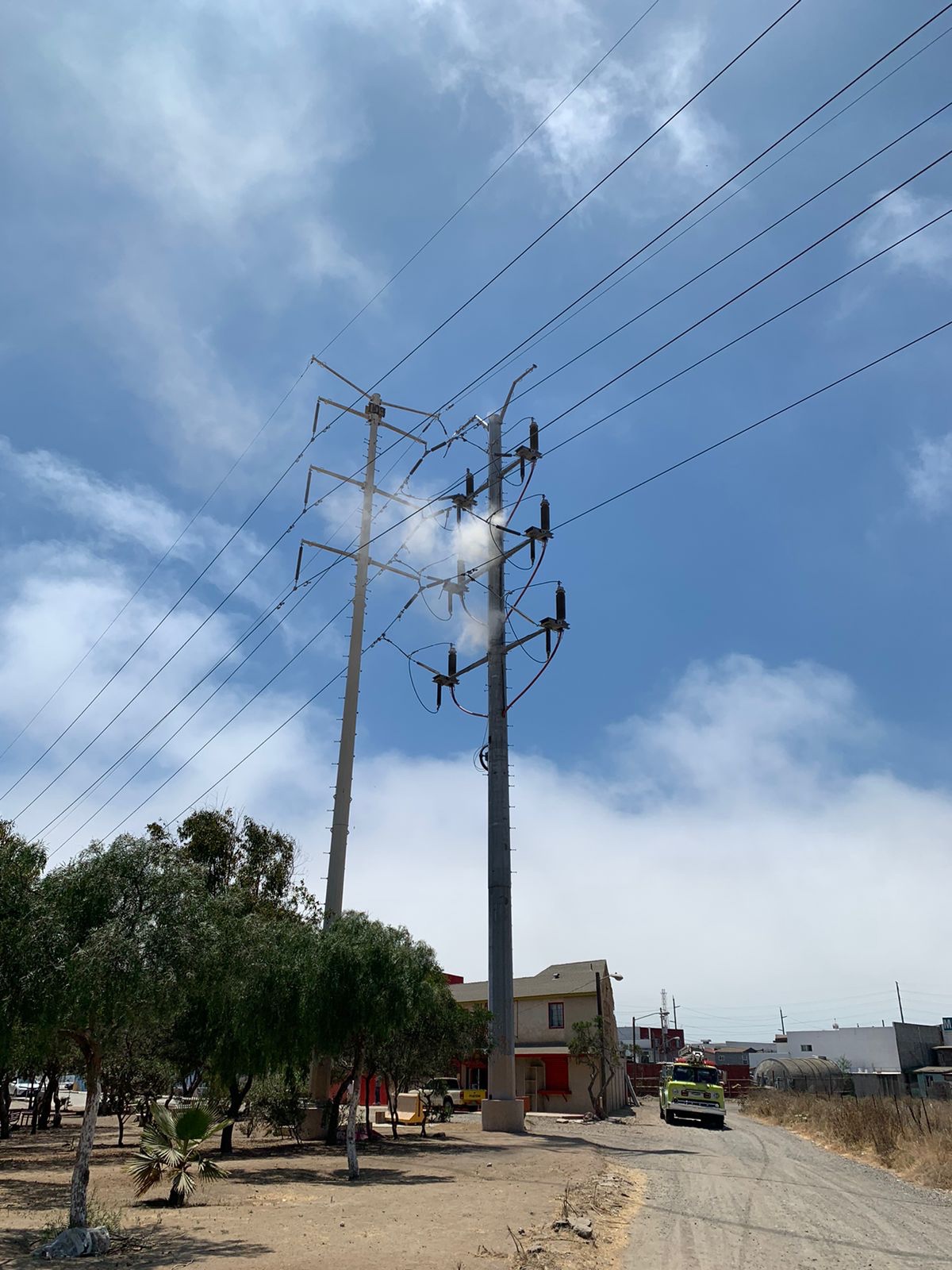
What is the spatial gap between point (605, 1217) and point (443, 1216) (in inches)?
99.2

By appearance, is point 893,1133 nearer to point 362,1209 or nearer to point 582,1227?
point 582,1227

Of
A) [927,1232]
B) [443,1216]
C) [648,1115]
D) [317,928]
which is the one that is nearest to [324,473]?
[317,928]

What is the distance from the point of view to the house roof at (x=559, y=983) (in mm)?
51594

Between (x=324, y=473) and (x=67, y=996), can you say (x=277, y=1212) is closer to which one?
(x=67, y=996)

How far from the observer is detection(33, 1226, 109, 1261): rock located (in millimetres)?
10633

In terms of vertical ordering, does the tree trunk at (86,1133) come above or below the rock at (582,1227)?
above

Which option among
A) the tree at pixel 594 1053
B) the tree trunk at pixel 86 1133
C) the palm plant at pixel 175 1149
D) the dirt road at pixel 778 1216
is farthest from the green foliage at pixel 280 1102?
the tree at pixel 594 1053

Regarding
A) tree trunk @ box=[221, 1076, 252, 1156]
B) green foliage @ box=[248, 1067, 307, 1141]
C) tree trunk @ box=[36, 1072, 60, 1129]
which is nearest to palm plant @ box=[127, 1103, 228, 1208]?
tree trunk @ box=[221, 1076, 252, 1156]

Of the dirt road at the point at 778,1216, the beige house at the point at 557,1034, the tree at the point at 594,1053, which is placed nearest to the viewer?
the dirt road at the point at 778,1216

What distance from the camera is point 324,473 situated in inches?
1219

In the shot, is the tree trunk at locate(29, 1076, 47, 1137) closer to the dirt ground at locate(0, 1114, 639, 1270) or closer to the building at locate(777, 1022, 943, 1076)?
the dirt ground at locate(0, 1114, 639, 1270)

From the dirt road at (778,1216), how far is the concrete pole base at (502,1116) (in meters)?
3.80

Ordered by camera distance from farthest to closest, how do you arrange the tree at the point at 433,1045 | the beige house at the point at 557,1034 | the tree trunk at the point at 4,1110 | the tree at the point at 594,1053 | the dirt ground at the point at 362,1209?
1. the beige house at the point at 557,1034
2. the tree at the point at 594,1053
3. the tree trunk at the point at 4,1110
4. the tree at the point at 433,1045
5. the dirt ground at the point at 362,1209

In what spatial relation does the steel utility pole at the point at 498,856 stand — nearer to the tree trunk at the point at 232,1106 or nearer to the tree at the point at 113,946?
the tree trunk at the point at 232,1106
